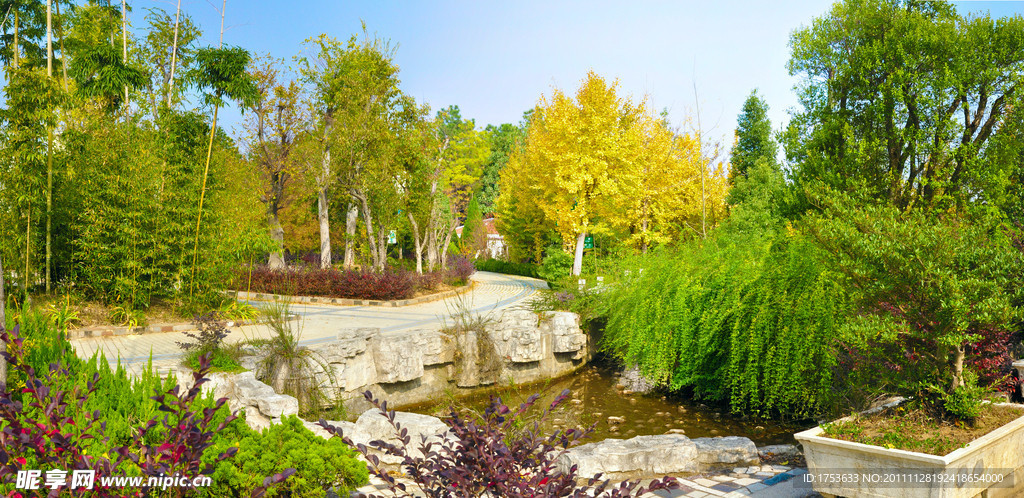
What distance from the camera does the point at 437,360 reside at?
8.23 m

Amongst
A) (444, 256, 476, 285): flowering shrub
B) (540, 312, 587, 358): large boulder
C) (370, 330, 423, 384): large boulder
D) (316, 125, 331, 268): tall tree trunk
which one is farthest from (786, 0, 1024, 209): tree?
(316, 125, 331, 268): tall tree trunk

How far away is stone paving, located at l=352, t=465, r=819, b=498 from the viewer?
12.4 feet

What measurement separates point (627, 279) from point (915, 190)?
6563 millimetres

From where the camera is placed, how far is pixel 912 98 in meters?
11.1

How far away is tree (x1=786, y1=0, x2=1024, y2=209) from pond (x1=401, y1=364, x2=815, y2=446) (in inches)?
237

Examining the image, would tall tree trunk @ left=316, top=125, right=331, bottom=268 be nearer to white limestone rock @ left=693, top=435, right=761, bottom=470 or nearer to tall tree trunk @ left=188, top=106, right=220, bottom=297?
tall tree trunk @ left=188, top=106, right=220, bottom=297

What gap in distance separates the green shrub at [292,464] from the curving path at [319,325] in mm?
1740

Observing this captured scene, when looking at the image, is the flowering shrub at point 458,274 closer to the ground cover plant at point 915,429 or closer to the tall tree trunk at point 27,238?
the tall tree trunk at point 27,238

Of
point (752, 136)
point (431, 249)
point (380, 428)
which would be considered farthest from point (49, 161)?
point (752, 136)

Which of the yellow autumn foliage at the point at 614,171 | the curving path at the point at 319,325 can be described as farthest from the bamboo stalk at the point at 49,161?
the yellow autumn foliage at the point at 614,171

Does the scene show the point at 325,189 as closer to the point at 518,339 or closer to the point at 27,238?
the point at 27,238

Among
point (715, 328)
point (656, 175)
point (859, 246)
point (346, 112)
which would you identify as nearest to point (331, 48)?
point (346, 112)

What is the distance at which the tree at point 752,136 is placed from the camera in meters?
29.6

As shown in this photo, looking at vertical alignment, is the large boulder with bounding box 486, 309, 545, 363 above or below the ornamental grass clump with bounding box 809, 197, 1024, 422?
below
